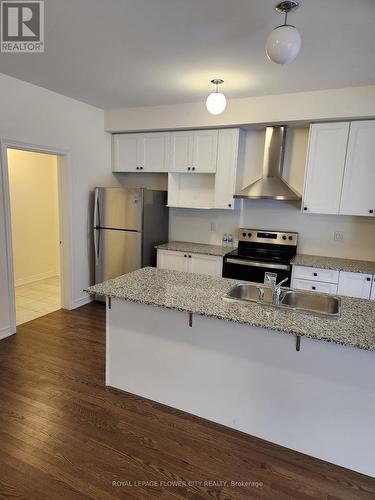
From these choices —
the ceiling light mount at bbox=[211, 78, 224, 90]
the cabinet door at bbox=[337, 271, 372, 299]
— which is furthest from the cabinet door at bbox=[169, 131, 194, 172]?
the cabinet door at bbox=[337, 271, 372, 299]

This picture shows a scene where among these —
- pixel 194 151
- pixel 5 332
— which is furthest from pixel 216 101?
pixel 5 332

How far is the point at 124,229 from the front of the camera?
13.6 feet

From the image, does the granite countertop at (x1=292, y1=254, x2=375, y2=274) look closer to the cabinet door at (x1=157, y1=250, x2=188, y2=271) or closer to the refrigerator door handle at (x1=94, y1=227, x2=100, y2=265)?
the cabinet door at (x1=157, y1=250, x2=188, y2=271)

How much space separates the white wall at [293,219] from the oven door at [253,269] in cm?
65

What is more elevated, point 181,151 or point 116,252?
point 181,151

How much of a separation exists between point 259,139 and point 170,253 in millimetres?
1880

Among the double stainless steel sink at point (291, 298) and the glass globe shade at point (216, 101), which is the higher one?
the glass globe shade at point (216, 101)

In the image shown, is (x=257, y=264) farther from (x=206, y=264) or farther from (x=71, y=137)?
(x=71, y=137)

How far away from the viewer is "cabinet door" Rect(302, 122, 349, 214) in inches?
129

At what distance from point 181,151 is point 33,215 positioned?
117 inches

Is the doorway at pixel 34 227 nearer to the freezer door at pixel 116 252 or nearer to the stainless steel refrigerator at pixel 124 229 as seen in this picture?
the freezer door at pixel 116 252

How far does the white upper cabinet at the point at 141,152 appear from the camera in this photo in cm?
415

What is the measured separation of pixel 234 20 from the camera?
1.92 m

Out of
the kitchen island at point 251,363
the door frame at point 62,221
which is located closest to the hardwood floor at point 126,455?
the kitchen island at point 251,363
